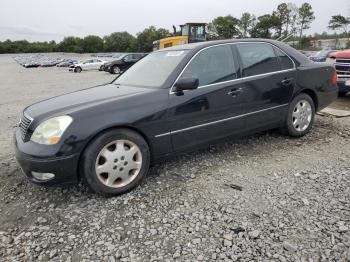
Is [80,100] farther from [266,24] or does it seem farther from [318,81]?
[266,24]

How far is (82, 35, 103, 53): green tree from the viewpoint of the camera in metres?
112

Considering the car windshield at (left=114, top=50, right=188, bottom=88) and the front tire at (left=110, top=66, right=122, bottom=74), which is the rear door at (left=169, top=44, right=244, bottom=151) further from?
the front tire at (left=110, top=66, right=122, bottom=74)

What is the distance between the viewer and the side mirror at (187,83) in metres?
3.46

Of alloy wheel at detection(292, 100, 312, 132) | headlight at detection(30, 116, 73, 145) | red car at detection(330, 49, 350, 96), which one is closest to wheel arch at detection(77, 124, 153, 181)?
headlight at detection(30, 116, 73, 145)

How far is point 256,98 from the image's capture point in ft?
13.7

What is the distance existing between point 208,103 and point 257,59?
1.15m

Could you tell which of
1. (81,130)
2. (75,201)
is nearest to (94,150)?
(81,130)

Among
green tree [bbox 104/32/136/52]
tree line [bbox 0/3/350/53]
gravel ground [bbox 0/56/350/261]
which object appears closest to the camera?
gravel ground [bbox 0/56/350/261]

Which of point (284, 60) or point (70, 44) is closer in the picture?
point (284, 60)

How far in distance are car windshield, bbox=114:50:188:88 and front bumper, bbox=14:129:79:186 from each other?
1.33 m

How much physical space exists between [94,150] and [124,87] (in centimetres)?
118

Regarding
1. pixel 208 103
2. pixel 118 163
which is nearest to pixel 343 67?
pixel 208 103

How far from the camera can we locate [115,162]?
10.6 ft

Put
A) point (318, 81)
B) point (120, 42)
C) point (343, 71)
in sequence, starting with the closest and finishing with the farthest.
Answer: point (318, 81), point (343, 71), point (120, 42)
